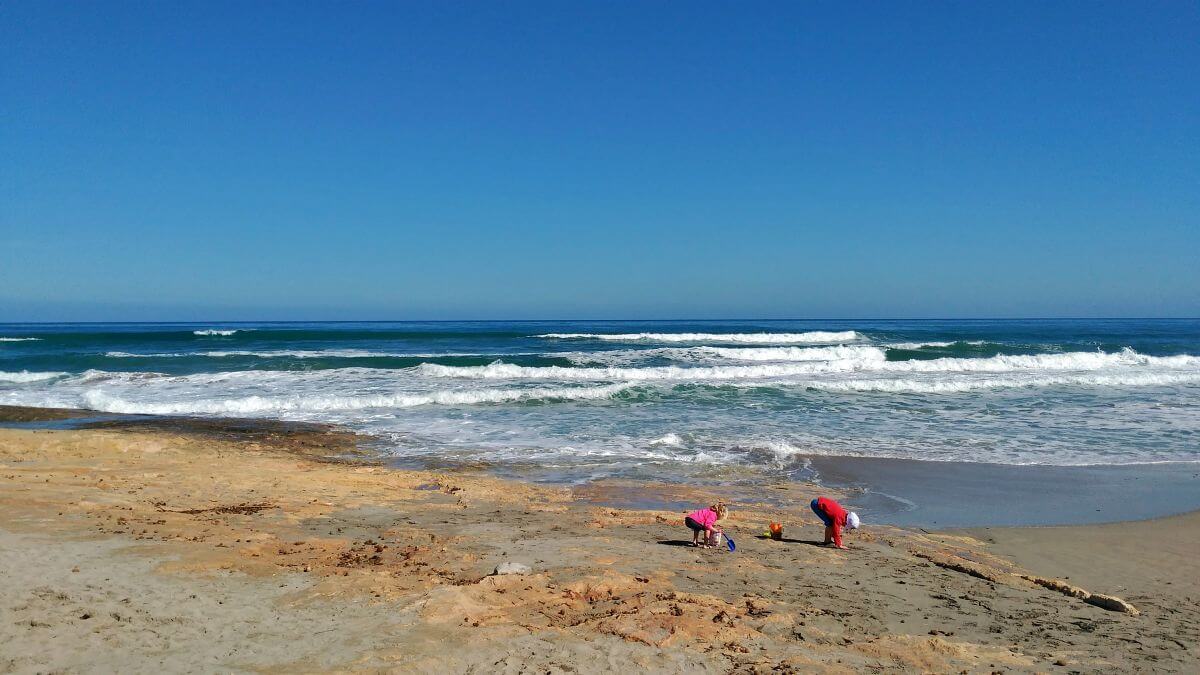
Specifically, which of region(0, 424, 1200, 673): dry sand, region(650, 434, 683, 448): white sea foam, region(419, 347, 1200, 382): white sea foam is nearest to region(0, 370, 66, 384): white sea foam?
region(419, 347, 1200, 382): white sea foam

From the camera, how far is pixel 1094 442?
44.7 feet

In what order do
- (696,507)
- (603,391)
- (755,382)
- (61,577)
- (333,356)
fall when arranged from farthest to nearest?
1. (333,356)
2. (755,382)
3. (603,391)
4. (696,507)
5. (61,577)

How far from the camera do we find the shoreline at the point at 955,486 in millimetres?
8883

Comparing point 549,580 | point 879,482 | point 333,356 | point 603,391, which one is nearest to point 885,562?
point 549,580

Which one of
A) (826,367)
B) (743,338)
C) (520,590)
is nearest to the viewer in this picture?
(520,590)

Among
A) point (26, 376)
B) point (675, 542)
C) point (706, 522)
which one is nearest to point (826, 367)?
point (675, 542)

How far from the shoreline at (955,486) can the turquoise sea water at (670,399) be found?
16.8 inches

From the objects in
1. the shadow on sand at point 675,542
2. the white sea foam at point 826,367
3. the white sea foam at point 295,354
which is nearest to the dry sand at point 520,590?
the shadow on sand at point 675,542

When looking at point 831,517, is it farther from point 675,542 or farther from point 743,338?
point 743,338

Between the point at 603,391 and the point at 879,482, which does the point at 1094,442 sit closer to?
the point at 879,482

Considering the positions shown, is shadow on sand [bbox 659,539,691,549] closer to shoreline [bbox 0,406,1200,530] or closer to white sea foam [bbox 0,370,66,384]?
shoreline [bbox 0,406,1200,530]

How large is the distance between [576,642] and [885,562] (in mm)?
3633

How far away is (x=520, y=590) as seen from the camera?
549cm

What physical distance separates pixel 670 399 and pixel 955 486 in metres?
9.74
